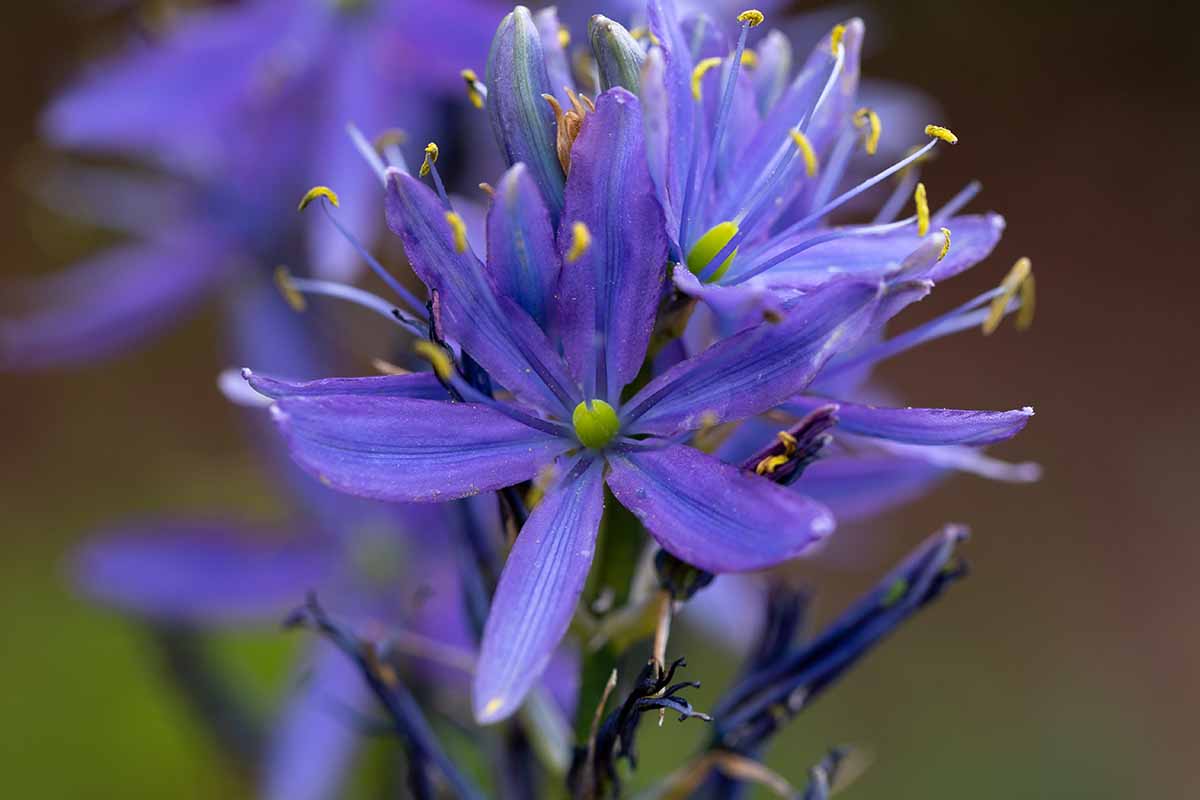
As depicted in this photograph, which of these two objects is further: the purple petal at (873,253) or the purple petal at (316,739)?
the purple petal at (316,739)

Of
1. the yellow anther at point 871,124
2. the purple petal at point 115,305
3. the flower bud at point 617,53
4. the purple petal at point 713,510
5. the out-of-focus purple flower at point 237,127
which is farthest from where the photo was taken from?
the purple petal at point 115,305

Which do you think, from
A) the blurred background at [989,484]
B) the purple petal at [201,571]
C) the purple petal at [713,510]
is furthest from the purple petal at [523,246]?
the blurred background at [989,484]

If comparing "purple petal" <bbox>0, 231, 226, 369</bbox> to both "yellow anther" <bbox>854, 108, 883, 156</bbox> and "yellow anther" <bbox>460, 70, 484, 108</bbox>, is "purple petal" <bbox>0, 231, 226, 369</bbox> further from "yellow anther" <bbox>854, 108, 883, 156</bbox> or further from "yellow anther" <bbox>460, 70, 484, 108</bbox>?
"yellow anther" <bbox>854, 108, 883, 156</bbox>

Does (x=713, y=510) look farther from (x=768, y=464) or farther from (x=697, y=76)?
(x=697, y=76)

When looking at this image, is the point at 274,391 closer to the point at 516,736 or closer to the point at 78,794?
the point at 516,736

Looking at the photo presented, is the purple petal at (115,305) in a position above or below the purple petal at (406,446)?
below

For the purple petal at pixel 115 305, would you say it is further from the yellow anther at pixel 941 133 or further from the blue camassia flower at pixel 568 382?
the yellow anther at pixel 941 133

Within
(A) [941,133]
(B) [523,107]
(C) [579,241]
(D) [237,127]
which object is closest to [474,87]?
(B) [523,107]
